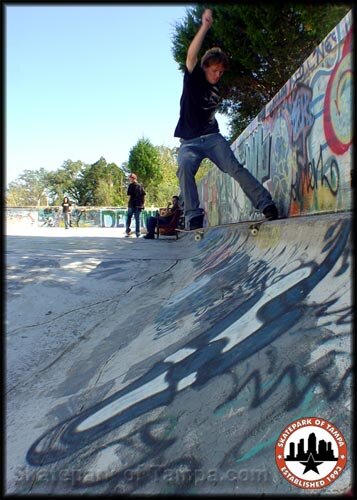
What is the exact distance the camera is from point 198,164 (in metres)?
3.98

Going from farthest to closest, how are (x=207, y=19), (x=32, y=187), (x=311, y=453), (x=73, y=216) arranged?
(x=32, y=187) → (x=73, y=216) → (x=207, y=19) → (x=311, y=453)

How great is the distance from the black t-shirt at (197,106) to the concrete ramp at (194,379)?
1280 millimetres

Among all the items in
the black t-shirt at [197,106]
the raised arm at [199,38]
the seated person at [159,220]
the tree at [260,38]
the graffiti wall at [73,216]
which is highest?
the tree at [260,38]

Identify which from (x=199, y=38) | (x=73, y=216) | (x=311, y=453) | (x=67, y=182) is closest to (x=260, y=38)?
(x=199, y=38)

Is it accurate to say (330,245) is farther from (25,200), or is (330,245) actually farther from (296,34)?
(25,200)

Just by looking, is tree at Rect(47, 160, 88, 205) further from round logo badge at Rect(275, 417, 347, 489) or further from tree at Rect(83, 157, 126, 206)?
round logo badge at Rect(275, 417, 347, 489)

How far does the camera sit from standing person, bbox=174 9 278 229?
3.75m

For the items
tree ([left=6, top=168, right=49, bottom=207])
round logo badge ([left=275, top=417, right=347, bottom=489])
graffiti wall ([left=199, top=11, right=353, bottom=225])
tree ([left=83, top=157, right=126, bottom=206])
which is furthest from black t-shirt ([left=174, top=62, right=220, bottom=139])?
tree ([left=6, top=168, right=49, bottom=207])

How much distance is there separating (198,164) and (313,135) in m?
1.20

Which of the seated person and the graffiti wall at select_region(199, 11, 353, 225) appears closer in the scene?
the graffiti wall at select_region(199, 11, 353, 225)

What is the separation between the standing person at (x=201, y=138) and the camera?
3.75 m

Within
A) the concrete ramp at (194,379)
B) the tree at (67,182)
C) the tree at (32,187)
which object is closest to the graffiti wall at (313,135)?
the concrete ramp at (194,379)

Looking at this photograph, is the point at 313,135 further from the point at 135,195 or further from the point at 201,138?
the point at 135,195

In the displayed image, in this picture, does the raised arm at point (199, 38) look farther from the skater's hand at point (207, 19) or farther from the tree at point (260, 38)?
the tree at point (260, 38)
